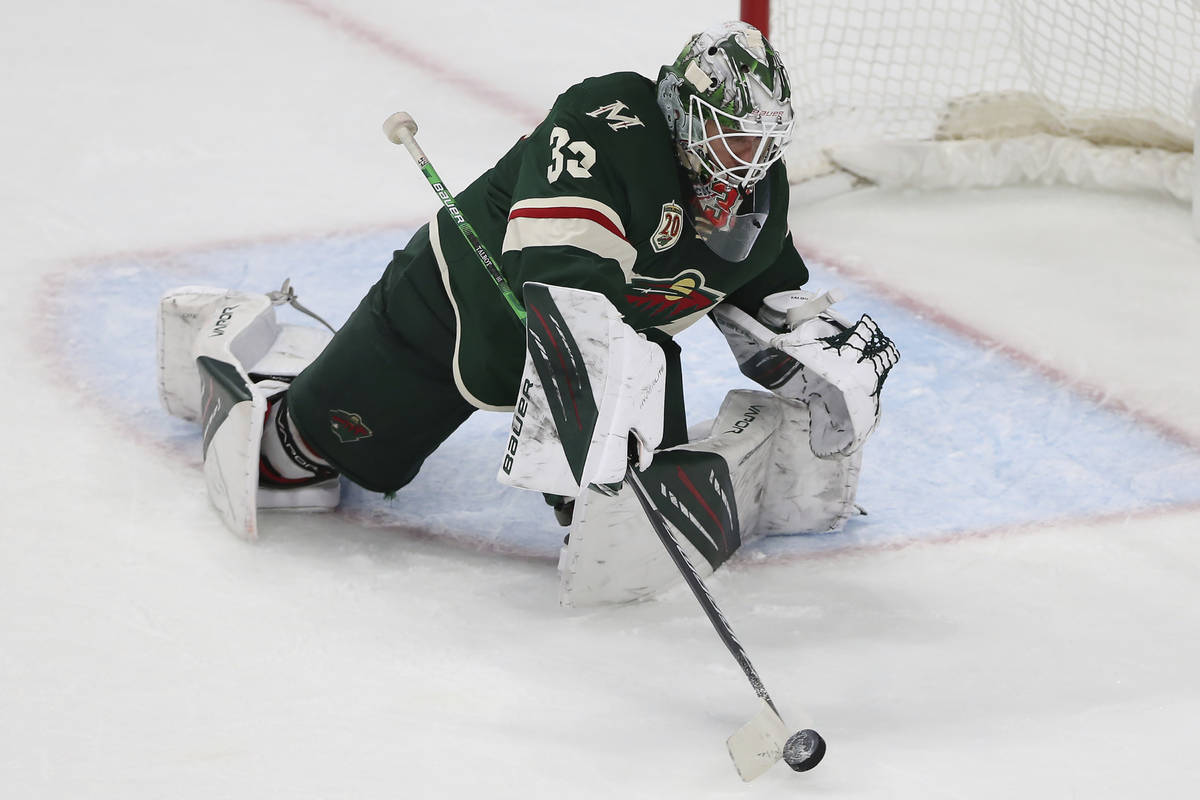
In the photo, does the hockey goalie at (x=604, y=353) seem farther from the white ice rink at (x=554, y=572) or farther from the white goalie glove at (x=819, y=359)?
the white ice rink at (x=554, y=572)

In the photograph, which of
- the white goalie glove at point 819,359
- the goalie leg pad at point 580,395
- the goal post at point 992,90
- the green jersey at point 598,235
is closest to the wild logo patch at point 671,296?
the green jersey at point 598,235

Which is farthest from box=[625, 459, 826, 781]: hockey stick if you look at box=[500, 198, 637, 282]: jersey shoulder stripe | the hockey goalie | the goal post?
the goal post

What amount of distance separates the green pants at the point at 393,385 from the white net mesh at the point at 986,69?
195cm

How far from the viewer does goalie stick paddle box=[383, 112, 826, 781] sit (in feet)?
6.64

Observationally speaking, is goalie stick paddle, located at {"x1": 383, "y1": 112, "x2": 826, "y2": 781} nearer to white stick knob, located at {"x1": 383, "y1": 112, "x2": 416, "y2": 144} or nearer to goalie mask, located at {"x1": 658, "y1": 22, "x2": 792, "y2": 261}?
white stick knob, located at {"x1": 383, "y1": 112, "x2": 416, "y2": 144}

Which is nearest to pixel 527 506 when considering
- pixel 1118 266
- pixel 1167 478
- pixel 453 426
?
pixel 453 426

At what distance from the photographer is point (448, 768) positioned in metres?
2.03

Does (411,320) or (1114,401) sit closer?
(411,320)

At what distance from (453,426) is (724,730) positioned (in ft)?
2.57

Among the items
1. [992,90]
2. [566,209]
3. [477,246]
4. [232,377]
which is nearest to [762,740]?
[566,209]

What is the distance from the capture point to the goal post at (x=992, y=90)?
4.21 metres

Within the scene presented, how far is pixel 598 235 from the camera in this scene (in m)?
2.21

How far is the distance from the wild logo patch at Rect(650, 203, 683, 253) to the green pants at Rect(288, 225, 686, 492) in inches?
8.8

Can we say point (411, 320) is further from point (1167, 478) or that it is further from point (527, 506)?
point (1167, 478)
